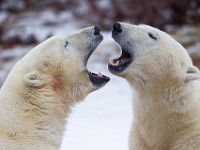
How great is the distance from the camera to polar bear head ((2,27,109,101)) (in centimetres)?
442

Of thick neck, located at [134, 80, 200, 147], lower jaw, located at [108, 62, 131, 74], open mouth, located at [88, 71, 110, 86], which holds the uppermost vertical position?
lower jaw, located at [108, 62, 131, 74]

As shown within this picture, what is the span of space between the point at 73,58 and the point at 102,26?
9.18 metres

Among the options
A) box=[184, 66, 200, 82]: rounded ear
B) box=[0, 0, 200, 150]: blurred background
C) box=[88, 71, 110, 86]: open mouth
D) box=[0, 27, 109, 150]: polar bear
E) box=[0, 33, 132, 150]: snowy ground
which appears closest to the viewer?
box=[0, 27, 109, 150]: polar bear

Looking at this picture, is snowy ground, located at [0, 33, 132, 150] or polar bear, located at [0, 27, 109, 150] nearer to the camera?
polar bear, located at [0, 27, 109, 150]

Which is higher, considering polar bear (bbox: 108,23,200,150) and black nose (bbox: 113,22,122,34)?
black nose (bbox: 113,22,122,34)

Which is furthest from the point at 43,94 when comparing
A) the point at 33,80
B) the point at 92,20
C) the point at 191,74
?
the point at 92,20

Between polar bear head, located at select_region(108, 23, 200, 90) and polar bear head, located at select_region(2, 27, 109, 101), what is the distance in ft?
0.73

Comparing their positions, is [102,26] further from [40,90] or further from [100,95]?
[40,90]

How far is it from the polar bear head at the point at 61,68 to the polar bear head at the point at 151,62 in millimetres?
222

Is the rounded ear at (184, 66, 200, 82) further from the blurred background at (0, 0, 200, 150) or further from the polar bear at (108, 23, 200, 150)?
the blurred background at (0, 0, 200, 150)

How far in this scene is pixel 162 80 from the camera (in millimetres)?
4867

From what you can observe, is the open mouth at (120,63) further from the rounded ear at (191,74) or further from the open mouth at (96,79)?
the rounded ear at (191,74)

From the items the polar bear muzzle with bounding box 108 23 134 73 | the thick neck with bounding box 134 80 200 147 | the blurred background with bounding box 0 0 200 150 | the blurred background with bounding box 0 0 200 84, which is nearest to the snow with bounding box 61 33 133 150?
the blurred background with bounding box 0 0 200 150

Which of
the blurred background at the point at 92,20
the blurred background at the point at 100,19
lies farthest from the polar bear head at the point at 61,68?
the blurred background at the point at 100,19
